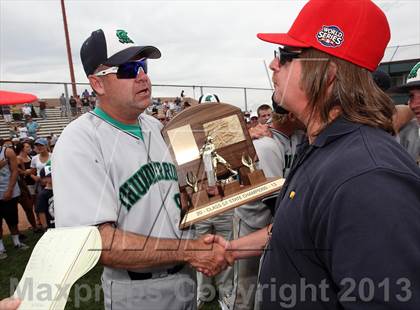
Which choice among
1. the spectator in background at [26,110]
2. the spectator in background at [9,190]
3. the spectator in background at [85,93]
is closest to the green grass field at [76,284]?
the spectator in background at [9,190]

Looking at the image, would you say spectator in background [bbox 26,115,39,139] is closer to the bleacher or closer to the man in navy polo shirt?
the bleacher

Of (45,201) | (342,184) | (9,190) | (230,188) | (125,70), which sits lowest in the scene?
(45,201)

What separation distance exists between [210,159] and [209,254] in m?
0.60

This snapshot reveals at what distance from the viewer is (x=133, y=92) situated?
192 cm

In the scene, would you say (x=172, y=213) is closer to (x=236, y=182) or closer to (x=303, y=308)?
(x=236, y=182)

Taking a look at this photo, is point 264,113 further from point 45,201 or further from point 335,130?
point 335,130

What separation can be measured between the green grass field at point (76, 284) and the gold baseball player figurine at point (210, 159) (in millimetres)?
2352

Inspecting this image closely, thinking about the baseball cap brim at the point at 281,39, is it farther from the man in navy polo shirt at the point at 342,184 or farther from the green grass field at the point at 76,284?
the green grass field at the point at 76,284

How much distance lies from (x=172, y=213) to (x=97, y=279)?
11.0 feet

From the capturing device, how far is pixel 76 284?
4.42 meters

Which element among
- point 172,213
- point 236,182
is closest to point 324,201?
point 172,213

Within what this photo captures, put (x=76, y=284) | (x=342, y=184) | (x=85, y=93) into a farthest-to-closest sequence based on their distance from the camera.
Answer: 1. (x=85, y=93)
2. (x=76, y=284)
3. (x=342, y=184)

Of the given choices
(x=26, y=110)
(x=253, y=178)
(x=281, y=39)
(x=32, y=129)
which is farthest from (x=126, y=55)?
(x=26, y=110)

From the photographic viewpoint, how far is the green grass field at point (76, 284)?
3.97 m
